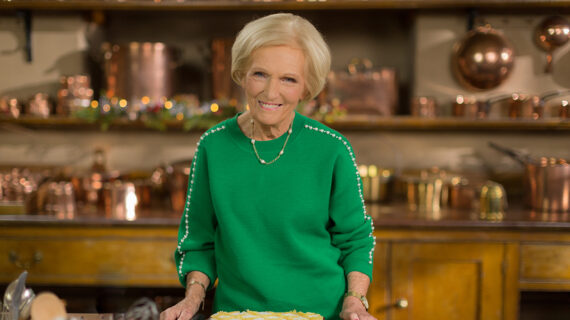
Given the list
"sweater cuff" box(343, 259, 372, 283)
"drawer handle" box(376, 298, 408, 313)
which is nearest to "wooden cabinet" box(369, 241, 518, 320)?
"drawer handle" box(376, 298, 408, 313)

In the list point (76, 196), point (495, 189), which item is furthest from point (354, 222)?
point (76, 196)

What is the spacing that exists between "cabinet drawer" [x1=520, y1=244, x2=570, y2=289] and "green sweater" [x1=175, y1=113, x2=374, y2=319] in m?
1.40

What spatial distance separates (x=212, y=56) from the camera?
2984 mm

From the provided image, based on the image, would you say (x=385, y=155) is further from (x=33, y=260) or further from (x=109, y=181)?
(x=33, y=260)

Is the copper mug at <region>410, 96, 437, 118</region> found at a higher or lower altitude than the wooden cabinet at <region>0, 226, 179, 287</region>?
higher

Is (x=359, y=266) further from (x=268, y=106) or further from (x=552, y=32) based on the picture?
(x=552, y=32)

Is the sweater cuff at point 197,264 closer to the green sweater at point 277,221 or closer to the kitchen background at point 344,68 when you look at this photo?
the green sweater at point 277,221

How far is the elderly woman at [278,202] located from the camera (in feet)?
4.08

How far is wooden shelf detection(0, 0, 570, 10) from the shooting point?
275 cm

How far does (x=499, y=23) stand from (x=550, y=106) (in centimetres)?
54

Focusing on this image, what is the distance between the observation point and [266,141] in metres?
1.33

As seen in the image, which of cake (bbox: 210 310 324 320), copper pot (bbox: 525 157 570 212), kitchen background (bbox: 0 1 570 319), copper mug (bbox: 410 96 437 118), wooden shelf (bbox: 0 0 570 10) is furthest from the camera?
kitchen background (bbox: 0 1 570 319)

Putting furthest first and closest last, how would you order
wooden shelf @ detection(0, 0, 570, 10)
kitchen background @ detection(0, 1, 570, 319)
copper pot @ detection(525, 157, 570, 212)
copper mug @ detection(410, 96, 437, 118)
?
kitchen background @ detection(0, 1, 570, 319) → copper mug @ detection(410, 96, 437, 118) → wooden shelf @ detection(0, 0, 570, 10) → copper pot @ detection(525, 157, 570, 212)

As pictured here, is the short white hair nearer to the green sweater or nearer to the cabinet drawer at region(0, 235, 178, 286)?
the green sweater
